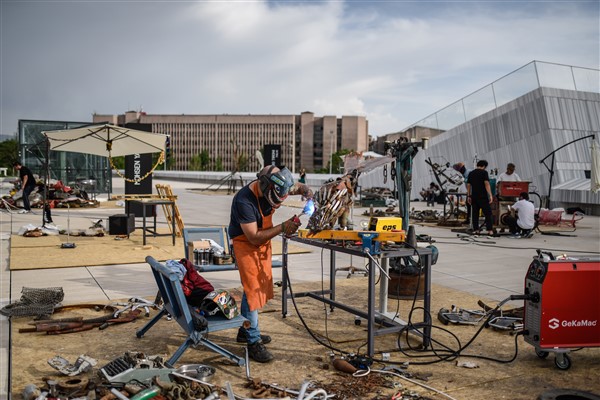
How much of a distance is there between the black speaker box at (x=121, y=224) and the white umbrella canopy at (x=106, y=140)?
196 centimetres

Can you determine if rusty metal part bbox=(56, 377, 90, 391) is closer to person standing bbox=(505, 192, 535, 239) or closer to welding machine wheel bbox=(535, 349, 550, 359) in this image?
welding machine wheel bbox=(535, 349, 550, 359)

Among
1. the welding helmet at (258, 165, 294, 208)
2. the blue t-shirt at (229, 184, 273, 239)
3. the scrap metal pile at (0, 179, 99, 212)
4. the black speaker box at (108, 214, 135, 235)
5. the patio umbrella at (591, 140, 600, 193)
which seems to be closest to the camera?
the welding helmet at (258, 165, 294, 208)

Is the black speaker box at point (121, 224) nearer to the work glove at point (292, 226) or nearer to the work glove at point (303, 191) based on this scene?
the work glove at point (303, 191)

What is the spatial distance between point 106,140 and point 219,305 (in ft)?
36.2

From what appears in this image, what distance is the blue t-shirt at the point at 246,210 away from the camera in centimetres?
485

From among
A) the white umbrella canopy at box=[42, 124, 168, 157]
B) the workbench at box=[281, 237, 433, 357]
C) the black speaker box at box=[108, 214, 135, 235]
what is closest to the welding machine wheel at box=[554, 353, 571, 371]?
the workbench at box=[281, 237, 433, 357]

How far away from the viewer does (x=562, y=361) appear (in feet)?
15.8

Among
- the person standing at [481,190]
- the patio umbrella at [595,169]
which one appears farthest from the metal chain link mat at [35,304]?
the patio umbrella at [595,169]

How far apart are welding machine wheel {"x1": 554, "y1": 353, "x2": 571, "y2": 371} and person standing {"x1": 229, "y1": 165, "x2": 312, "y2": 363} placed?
8.50 feet

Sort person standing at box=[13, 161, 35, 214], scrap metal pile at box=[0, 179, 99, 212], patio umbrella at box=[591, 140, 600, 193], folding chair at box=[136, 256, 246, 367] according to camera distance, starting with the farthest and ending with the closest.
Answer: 1. scrap metal pile at box=[0, 179, 99, 212]
2. person standing at box=[13, 161, 35, 214]
3. patio umbrella at box=[591, 140, 600, 193]
4. folding chair at box=[136, 256, 246, 367]

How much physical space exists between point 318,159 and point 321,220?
156 meters

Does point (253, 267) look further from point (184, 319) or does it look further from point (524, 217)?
point (524, 217)

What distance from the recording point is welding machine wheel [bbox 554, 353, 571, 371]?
15.8 ft

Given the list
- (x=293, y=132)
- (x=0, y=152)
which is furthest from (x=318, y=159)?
(x=0, y=152)
